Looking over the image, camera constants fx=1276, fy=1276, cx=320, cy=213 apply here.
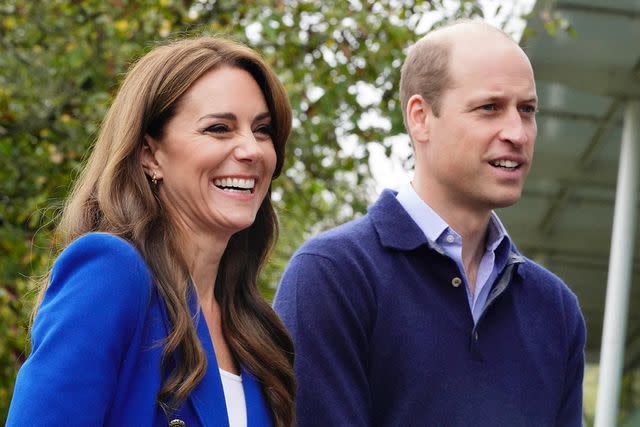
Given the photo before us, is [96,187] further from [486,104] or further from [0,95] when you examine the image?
[0,95]

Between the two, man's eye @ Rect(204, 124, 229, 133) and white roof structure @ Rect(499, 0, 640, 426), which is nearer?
man's eye @ Rect(204, 124, 229, 133)

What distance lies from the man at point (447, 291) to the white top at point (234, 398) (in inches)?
15.3

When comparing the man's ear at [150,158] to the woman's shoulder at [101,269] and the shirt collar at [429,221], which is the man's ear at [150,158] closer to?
the woman's shoulder at [101,269]

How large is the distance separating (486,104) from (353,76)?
3.89m

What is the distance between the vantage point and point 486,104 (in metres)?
3.65

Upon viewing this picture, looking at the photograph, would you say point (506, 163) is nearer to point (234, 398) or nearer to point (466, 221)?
point (466, 221)

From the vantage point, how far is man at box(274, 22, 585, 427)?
342 cm

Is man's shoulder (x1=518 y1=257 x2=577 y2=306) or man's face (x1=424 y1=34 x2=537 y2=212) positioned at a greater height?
man's face (x1=424 y1=34 x2=537 y2=212)

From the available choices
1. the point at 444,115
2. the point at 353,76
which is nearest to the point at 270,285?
the point at 353,76

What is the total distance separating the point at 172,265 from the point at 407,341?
83cm

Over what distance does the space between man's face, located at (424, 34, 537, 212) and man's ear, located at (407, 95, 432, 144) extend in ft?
0.08

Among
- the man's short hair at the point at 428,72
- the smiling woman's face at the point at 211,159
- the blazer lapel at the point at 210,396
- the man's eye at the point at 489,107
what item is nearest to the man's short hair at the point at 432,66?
the man's short hair at the point at 428,72

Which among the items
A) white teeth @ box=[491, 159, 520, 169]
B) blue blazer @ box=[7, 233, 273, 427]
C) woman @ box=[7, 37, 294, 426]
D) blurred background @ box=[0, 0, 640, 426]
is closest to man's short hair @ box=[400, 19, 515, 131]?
white teeth @ box=[491, 159, 520, 169]

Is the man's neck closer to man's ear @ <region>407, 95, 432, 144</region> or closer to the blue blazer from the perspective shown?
man's ear @ <region>407, 95, 432, 144</region>
